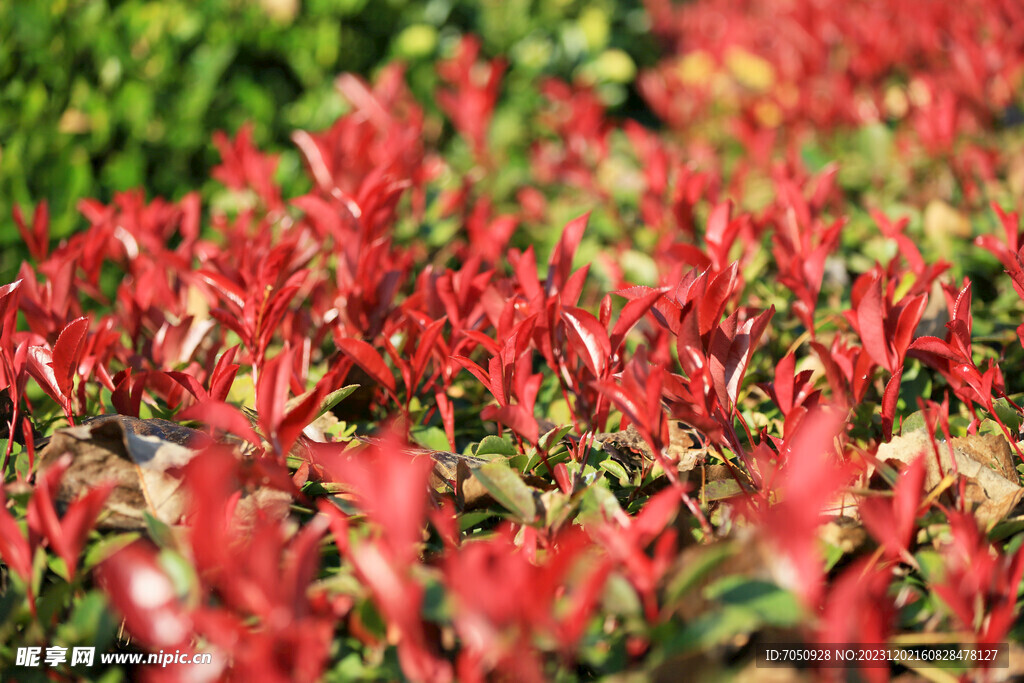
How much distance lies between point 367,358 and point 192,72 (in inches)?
93.4

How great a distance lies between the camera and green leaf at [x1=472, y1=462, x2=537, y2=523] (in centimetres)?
99

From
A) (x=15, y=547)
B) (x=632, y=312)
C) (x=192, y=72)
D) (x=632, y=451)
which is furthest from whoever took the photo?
(x=192, y=72)

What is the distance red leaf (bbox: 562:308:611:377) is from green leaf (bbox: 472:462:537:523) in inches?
9.0

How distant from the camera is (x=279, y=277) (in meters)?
1.48

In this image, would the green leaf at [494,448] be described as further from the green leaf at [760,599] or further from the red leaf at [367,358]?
the green leaf at [760,599]

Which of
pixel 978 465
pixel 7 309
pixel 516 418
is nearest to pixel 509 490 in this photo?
pixel 516 418

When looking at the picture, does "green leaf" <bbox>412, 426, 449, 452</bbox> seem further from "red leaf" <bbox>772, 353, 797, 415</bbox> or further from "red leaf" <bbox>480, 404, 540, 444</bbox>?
"red leaf" <bbox>772, 353, 797, 415</bbox>

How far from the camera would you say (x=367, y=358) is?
1178mm

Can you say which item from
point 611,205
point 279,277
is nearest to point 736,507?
point 279,277

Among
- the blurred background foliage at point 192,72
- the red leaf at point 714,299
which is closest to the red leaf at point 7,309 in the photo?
the red leaf at point 714,299

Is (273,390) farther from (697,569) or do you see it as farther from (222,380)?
(697,569)

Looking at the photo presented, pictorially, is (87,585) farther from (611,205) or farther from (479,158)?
(479,158)

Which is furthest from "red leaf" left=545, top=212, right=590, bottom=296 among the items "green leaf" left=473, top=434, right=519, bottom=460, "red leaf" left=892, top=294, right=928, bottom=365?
"red leaf" left=892, top=294, right=928, bottom=365

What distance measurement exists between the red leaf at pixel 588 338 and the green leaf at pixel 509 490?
9.0 inches
